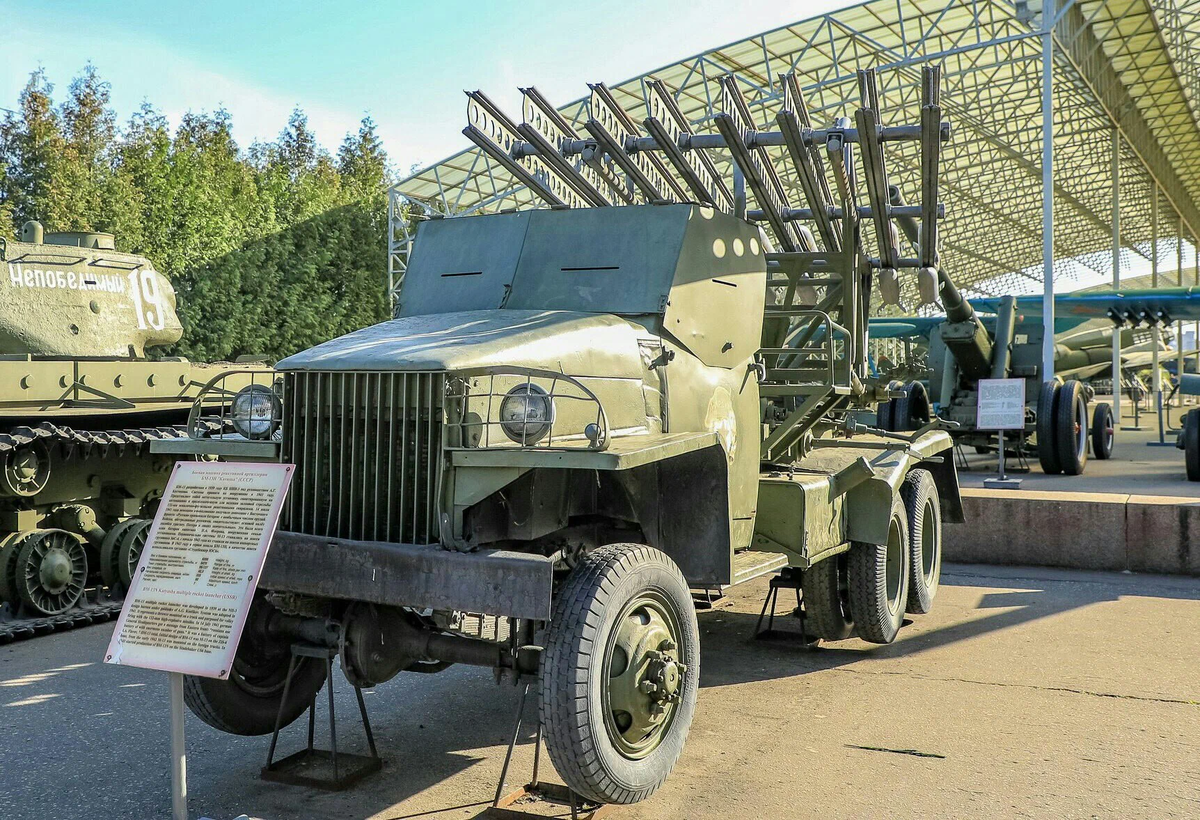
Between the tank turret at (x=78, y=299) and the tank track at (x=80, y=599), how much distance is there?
1226 mm

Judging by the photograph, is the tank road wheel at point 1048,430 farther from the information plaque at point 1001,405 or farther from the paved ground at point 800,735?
the paved ground at point 800,735

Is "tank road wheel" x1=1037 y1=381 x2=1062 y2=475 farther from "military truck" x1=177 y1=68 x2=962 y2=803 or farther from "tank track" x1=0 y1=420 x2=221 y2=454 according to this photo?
"tank track" x1=0 y1=420 x2=221 y2=454

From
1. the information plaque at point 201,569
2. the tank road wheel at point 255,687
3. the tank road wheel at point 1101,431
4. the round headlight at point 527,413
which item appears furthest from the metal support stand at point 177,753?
the tank road wheel at point 1101,431

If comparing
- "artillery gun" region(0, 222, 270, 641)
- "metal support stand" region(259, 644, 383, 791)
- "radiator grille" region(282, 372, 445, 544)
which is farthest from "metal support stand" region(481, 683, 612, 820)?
"artillery gun" region(0, 222, 270, 641)

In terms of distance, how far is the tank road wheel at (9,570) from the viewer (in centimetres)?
842

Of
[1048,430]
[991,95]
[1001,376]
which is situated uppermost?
[991,95]

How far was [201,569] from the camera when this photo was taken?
158 inches

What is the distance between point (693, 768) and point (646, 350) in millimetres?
1870

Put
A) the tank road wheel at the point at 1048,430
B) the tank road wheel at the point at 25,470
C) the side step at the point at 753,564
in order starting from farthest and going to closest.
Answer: the tank road wheel at the point at 1048,430, the tank road wheel at the point at 25,470, the side step at the point at 753,564

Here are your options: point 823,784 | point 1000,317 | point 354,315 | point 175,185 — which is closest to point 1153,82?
point 1000,317

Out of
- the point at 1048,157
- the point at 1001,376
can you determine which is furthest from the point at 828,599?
the point at 1048,157

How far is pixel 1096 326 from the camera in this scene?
27.3 metres

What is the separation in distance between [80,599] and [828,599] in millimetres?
5775

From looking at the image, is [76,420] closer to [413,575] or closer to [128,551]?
[128,551]
